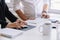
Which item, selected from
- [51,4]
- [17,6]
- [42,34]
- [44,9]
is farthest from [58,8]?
[42,34]

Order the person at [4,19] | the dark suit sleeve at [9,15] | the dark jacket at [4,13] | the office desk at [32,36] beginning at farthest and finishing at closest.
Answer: the dark suit sleeve at [9,15], the dark jacket at [4,13], the person at [4,19], the office desk at [32,36]

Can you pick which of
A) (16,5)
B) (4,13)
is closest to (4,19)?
(4,13)

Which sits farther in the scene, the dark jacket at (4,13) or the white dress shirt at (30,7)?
the white dress shirt at (30,7)

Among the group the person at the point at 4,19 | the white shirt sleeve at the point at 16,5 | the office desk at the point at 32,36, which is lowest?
the office desk at the point at 32,36

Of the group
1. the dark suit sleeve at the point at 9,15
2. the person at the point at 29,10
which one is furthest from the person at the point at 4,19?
the person at the point at 29,10

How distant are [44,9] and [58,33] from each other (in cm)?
111

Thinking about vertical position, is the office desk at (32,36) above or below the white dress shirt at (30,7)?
below

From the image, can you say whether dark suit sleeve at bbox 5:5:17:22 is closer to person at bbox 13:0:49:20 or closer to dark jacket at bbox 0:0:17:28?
dark jacket at bbox 0:0:17:28

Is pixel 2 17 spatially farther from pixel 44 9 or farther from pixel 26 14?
pixel 44 9

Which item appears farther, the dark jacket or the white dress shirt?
the white dress shirt

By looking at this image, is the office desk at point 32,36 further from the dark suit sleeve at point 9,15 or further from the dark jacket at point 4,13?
the dark suit sleeve at point 9,15

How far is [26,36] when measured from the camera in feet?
4.66

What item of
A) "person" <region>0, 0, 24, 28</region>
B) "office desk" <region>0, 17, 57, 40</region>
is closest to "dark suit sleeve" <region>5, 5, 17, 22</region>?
"person" <region>0, 0, 24, 28</region>

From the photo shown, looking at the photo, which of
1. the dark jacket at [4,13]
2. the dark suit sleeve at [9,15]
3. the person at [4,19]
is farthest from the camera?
the dark suit sleeve at [9,15]
